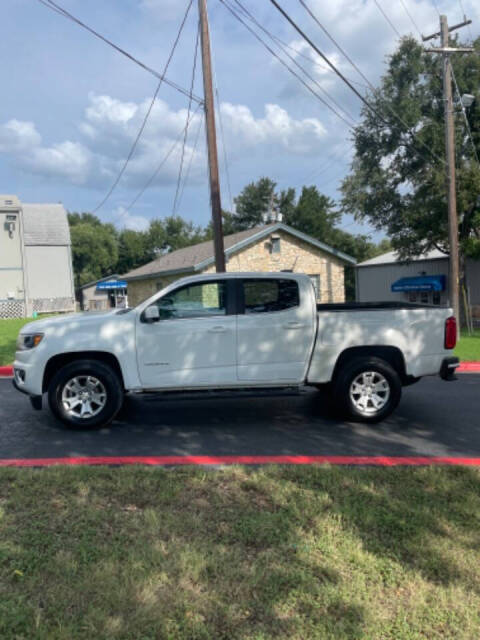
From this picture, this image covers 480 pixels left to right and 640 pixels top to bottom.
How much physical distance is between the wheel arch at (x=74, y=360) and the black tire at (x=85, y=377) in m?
0.09

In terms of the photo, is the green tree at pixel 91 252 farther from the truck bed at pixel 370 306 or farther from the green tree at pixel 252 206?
the truck bed at pixel 370 306

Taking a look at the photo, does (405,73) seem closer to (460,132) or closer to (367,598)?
(460,132)

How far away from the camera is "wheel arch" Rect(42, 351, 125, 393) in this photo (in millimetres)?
6246

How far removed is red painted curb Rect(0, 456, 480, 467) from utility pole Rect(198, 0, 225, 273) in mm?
7756

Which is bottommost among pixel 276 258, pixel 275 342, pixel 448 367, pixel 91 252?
pixel 448 367

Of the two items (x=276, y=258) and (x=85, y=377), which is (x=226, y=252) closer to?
(x=276, y=258)

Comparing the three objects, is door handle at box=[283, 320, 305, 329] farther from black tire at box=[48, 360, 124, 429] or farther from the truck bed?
black tire at box=[48, 360, 124, 429]

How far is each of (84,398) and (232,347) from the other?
183 cm

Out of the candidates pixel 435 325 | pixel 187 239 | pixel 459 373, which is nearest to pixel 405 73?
pixel 459 373

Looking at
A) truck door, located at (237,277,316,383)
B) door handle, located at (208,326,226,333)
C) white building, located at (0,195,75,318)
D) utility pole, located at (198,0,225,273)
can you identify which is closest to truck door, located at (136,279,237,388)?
door handle, located at (208,326,226,333)

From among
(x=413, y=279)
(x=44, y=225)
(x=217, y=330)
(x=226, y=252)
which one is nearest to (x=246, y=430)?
(x=217, y=330)

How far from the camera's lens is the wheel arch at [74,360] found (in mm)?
6246

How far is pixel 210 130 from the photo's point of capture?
1264 cm

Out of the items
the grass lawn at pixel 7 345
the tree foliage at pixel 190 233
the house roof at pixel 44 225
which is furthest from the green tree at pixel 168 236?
the grass lawn at pixel 7 345
